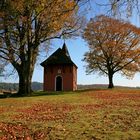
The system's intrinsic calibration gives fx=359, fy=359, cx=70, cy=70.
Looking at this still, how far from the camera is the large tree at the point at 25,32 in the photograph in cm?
3852

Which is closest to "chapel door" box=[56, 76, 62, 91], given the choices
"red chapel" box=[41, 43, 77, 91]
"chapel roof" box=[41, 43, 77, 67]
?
"red chapel" box=[41, 43, 77, 91]

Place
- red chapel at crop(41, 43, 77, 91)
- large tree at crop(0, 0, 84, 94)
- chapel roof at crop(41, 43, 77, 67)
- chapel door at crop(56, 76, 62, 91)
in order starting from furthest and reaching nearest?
chapel door at crop(56, 76, 62, 91), red chapel at crop(41, 43, 77, 91), chapel roof at crop(41, 43, 77, 67), large tree at crop(0, 0, 84, 94)

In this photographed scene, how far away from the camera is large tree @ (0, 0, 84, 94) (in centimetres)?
3852

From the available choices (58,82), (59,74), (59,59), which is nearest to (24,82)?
(59,74)

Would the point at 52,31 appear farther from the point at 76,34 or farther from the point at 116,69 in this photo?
the point at 116,69

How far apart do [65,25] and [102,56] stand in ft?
→ 78.9

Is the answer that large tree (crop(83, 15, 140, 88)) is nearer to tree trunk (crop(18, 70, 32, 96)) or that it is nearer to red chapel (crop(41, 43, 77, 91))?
red chapel (crop(41, 43, 77, 91))

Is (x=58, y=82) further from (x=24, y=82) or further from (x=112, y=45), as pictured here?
(x=24, y=82)

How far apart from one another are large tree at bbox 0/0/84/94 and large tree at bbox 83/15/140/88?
2068 centimetres

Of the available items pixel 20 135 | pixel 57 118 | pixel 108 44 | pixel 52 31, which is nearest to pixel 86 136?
pixel 20 135

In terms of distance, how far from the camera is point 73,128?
14.4 m

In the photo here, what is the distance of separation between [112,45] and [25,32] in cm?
2706

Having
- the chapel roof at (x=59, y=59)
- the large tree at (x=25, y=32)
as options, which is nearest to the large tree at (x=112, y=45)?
the chapel roof at (x=59, y=59)

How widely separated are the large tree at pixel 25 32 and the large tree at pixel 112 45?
67.8ft
